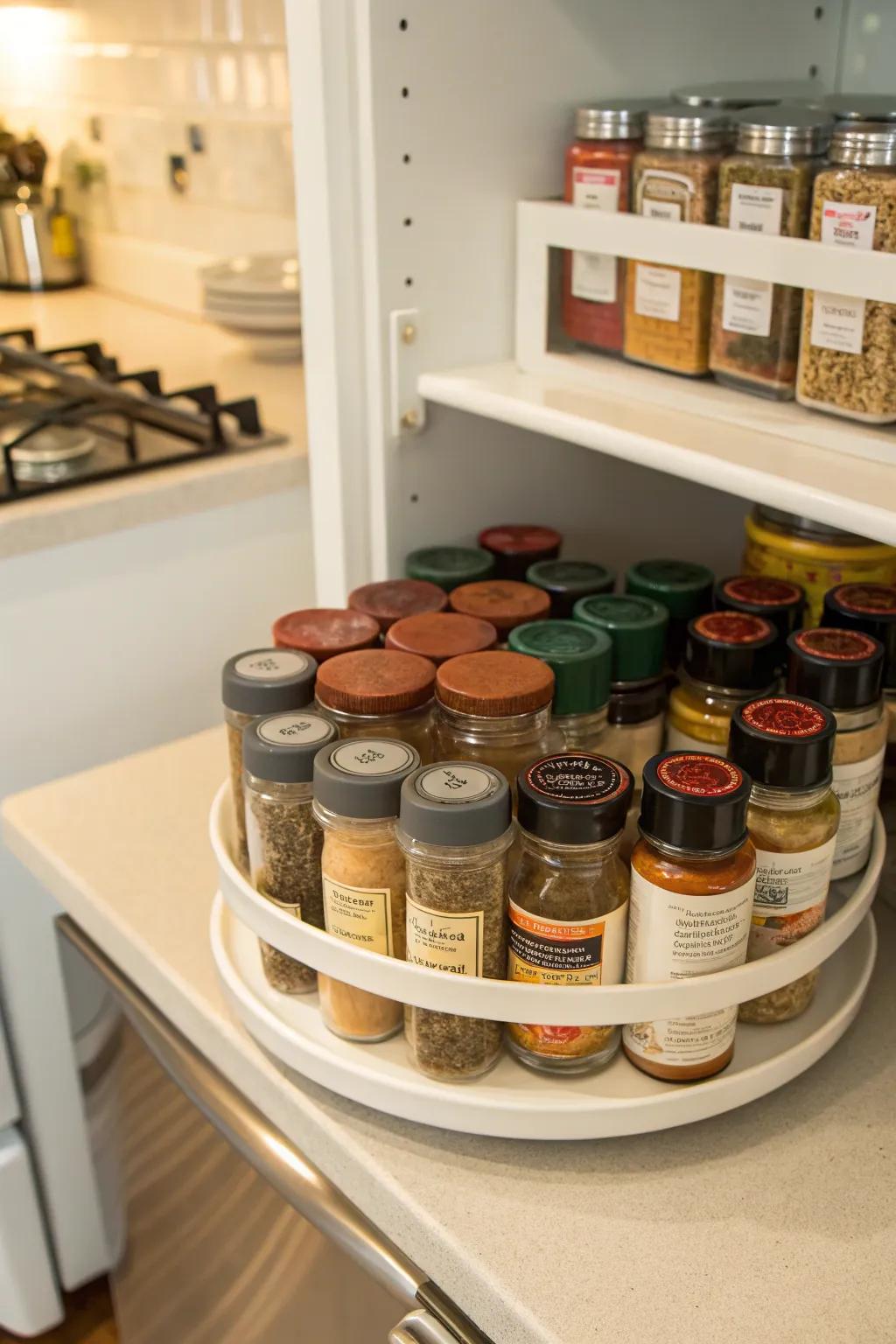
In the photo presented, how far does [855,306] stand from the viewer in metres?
0.77

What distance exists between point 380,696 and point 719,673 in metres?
0.23

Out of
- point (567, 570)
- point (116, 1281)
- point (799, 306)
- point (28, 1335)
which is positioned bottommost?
point (28, 1335)

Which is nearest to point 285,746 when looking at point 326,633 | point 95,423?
point 326,633

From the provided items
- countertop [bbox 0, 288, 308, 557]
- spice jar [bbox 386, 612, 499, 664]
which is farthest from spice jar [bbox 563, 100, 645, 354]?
countertop [bbox 0, 288, 308, 557]

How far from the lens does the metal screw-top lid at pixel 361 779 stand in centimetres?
69

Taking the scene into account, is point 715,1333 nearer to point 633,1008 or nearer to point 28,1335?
point 633,1008

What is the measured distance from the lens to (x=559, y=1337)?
1.95 feet

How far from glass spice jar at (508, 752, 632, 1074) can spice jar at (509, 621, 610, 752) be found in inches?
4.1

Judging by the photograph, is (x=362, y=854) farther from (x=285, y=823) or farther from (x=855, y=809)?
(x=855, y=809)

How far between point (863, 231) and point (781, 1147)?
1.77 ft

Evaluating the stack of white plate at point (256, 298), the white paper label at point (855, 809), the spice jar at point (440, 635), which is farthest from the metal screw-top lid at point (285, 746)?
the stack of white plate at point (256, 298)

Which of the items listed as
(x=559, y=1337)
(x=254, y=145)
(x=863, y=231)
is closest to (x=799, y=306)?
(x=863, y=231)

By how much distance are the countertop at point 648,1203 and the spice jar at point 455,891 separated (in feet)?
0.18

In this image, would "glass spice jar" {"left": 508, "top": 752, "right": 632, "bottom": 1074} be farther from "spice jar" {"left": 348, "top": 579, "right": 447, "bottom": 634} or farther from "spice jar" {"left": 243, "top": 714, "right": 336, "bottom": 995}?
"spice jar" {"left": 348, "top": 579, "right": 447, "bottom": 634}
